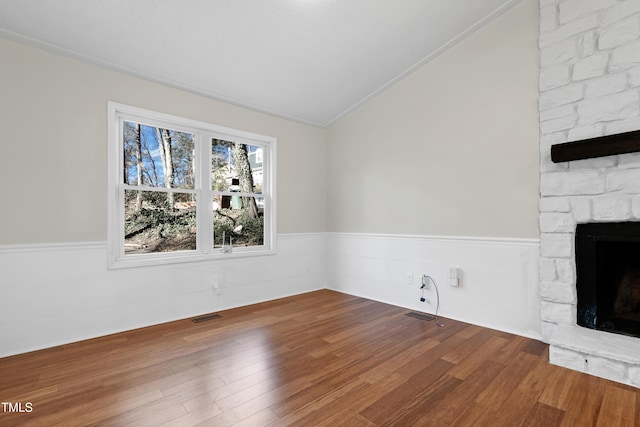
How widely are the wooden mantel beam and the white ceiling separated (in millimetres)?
1493

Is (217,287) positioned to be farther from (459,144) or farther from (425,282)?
(459,144)

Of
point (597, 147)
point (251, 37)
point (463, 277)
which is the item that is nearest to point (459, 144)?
point (597, 147)

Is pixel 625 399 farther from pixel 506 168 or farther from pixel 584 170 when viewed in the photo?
pixel 506 168

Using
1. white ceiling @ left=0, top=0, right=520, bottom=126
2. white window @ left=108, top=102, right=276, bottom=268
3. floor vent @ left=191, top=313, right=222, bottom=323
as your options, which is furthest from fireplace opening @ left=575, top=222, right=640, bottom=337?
floor vent @ left=191, top=313, right=222, bottom=323

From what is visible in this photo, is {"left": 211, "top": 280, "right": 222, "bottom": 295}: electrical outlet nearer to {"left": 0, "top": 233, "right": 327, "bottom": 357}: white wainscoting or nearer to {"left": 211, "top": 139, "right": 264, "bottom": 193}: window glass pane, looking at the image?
{"left": 0, "top": 233, "right": 327, "bottom": 357}: white wainscoting

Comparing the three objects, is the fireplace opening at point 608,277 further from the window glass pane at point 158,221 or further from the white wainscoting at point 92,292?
the window glass pane at point 158,221

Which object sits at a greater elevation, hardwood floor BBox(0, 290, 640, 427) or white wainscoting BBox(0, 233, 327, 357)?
white wainscoting BBox(0, 233, 327, 357)

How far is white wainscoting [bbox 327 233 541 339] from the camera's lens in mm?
2812

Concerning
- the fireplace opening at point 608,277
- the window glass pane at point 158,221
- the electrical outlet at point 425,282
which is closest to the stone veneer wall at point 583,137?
the fireplace opening at point 608,277

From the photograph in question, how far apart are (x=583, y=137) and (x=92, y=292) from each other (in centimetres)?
427

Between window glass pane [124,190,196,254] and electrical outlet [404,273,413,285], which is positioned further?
electrical outlet [404,273,413,285]

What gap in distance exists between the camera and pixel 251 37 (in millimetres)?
2807

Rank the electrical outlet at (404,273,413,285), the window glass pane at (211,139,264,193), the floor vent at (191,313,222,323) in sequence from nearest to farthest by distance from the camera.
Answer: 1. the floor vent at (191,313,222,323)
2. the electrical outlet at (404,273,413,285)
3. the window glass pane at (211,139,264,193)

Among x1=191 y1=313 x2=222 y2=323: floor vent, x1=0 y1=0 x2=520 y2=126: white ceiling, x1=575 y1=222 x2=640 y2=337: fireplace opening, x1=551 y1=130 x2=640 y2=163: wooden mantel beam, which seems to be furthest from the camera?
x1=191 y1=313 x2=222 y2=323: floor vent
